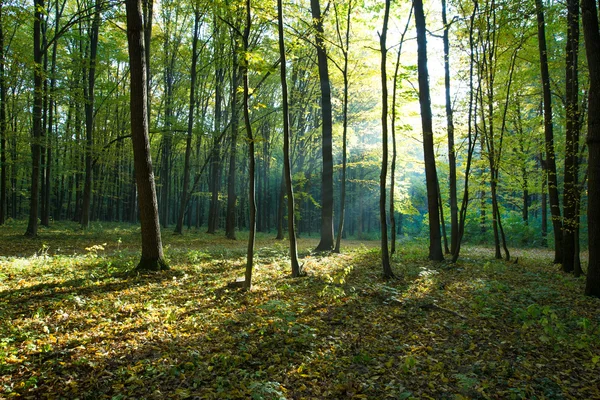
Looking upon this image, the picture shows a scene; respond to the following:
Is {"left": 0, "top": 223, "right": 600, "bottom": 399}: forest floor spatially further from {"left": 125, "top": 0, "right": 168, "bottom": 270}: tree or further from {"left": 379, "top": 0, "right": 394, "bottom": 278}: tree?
{"left": 125, "top": 0, "right": 168, "bottom": 270}: tree

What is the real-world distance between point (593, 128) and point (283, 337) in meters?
7.40

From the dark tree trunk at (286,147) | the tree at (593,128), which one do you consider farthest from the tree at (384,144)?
the tree at (593,128)

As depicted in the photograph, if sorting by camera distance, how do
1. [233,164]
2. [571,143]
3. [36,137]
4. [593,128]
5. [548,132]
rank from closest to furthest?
[593,128] → [571,143] → [548,132] → [36,137] → [233,164]

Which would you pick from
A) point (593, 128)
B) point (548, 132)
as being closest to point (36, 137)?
point (593, 128)

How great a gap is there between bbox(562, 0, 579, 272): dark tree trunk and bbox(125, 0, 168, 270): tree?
10506 mm

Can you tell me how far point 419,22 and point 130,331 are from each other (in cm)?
1168

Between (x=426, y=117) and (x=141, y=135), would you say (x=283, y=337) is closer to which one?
(x=141, y=135)

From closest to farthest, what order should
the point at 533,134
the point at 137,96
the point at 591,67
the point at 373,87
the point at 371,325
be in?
the point at 371,325 → the point at 591,67 → the point at 137,96 → the point at 533,134 → the point at 373,87

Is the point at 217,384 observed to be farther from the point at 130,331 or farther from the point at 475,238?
the point at 475,238

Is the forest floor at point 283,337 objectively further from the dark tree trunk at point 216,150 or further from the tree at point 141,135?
the dark tree trunk at point 216,150

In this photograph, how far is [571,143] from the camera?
8.51 m

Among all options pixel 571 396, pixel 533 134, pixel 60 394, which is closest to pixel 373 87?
pixel 533 134

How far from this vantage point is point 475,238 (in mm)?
23203

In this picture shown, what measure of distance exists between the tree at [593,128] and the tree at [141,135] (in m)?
9.55
